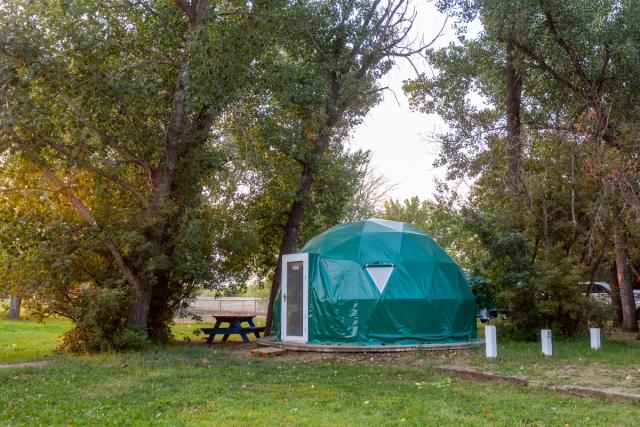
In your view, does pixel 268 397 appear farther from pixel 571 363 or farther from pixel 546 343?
pixel 546 343

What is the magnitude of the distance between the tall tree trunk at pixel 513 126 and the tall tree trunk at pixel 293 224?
5.48 m

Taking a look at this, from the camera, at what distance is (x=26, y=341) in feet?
54.7

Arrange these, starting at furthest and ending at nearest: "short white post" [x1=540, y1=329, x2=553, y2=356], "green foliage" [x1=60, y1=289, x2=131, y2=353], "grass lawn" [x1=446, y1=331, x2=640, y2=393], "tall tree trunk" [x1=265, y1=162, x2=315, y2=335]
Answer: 1. "tall tree trunk" [x1=265, y1=162, x2=315, y2=335]
2. "green foliage" [x1=60, y1=289, x2=131, y2=353]
3. "short white post" [x1=540, y1=329, x2=553, y2=356]
4. "grass lawn" [x1=446, y1=331, x2=640, y2=393]

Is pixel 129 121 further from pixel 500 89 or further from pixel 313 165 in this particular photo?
pixel 500 89

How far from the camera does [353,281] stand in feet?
46.9

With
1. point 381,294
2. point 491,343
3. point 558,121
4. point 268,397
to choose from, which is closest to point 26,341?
point 381,294

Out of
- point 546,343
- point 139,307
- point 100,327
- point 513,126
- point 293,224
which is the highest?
point 513,126

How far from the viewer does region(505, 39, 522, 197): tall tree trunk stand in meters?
15.9

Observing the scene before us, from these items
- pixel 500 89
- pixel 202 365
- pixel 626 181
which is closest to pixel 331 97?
pixel 500 89

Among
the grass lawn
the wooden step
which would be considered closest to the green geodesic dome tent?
the wooden step

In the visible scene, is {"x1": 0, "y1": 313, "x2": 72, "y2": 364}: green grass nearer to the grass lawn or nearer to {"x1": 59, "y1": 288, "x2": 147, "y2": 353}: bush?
{"x1": 59, "y1": 288, "x2": 147, "y2": 353}: bush

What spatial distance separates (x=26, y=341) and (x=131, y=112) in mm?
8454

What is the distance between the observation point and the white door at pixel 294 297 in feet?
48.0

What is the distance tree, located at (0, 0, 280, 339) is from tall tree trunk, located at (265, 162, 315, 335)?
335 cm
